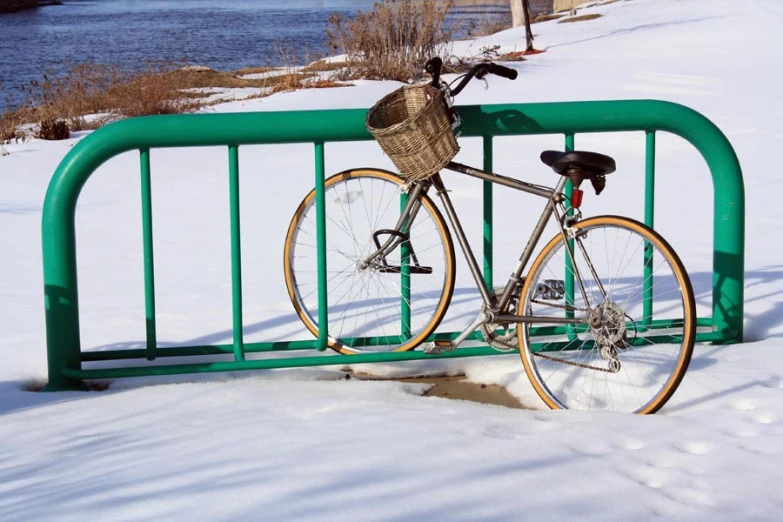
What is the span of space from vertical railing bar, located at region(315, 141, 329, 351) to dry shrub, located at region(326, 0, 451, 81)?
41.3 ft

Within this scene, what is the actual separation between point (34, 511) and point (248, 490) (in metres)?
0.56

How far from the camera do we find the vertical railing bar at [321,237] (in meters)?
4.39

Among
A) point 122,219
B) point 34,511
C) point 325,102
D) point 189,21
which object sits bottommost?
point 34,511

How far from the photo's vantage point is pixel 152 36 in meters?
34.4

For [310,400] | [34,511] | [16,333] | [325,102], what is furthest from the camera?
[325,102]

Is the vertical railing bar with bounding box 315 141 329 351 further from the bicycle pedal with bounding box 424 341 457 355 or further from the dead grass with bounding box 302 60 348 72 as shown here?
the dead grass with bounding box 302 60 348 72

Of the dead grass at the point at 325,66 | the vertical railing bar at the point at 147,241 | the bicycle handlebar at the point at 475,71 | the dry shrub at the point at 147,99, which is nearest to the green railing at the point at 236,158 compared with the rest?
the vertical railing bar at the point at 147,241

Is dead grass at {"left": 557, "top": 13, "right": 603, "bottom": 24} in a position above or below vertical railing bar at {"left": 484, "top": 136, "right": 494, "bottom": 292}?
above

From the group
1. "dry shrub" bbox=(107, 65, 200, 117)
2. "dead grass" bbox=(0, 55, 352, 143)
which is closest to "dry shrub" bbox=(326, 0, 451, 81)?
"dead grass" bbox=(0, 55, 352, 143)

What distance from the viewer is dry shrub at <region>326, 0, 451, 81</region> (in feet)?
55.9

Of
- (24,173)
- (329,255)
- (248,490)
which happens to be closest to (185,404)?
(248,490)

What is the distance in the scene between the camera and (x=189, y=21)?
42406 millimetres

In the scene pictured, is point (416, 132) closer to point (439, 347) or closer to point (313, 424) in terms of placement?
point (439, 347)

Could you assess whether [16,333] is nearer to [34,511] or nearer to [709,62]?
[34,511]
